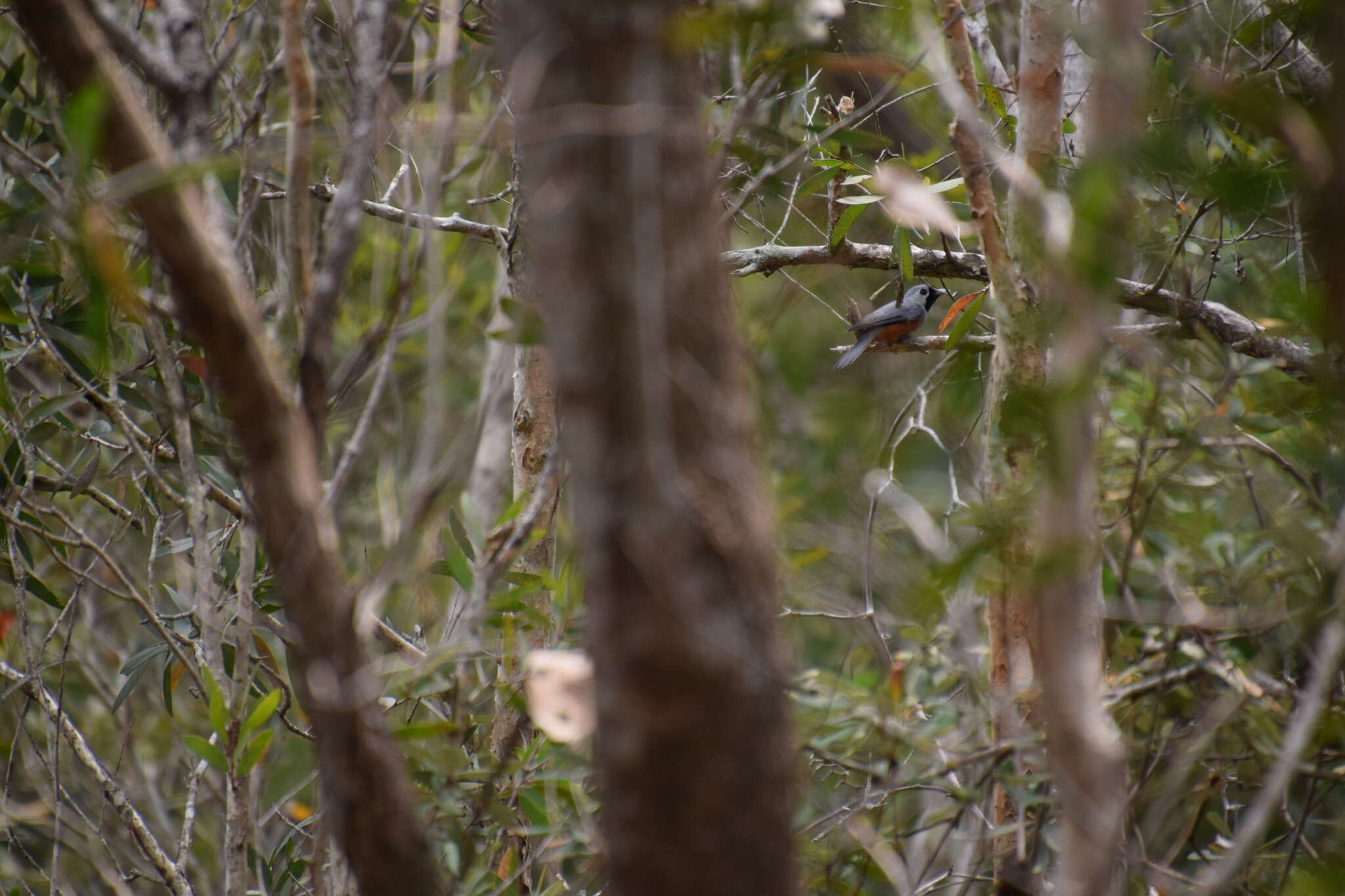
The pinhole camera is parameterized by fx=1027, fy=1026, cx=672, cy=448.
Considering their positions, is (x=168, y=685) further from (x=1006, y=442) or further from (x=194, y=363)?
(x=1006, y=442)

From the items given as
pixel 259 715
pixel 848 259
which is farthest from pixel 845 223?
pixel 259 715

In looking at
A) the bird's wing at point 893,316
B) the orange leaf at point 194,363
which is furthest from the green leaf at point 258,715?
the bird's wing at point 893,316

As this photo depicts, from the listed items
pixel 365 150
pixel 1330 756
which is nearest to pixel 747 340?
pixel 365 150

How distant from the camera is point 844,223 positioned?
304 centimetres

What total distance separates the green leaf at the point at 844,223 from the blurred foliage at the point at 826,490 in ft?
0.07

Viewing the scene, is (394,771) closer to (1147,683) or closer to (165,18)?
(165,18)

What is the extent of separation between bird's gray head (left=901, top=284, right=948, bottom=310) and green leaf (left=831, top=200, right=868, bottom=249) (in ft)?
6.50

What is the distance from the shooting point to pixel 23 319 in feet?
8.43

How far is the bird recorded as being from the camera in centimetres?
462

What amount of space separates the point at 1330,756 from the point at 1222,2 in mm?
2420

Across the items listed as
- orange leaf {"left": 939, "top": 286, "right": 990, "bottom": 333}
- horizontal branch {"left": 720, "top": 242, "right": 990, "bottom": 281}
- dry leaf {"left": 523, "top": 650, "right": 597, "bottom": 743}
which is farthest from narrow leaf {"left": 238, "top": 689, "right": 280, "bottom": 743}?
orange leaf {"left": 939, "top": 286, "right": 990, "bottom": 333}

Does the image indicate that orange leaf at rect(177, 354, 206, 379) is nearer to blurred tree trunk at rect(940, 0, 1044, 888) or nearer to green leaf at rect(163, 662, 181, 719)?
green leaf at rect(163, 662, 181, 719)

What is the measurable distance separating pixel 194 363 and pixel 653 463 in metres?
1.84

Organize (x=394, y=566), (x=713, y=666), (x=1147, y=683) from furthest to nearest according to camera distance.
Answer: (x=1147, y=683)
(x=394, y=566)
(x=713, y=666)
